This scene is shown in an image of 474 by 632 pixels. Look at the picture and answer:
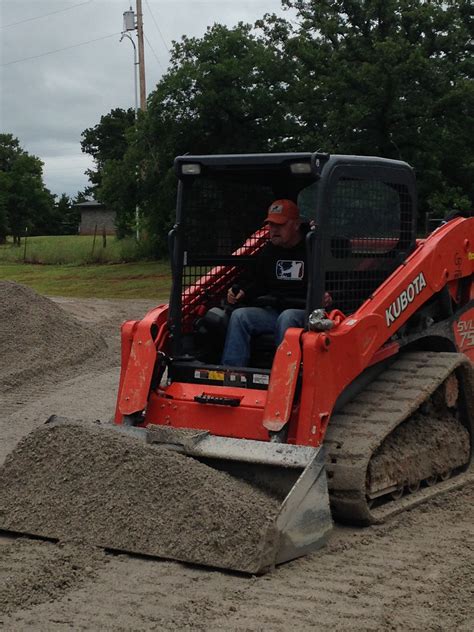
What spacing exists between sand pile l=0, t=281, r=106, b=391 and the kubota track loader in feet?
15.0

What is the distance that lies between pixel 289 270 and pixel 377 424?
137 cm

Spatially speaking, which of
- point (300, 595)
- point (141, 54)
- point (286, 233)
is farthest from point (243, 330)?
point (141, 54)

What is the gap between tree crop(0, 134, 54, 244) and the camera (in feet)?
222

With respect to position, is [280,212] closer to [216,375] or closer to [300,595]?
[216,375]

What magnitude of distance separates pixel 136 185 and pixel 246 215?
19315 mm

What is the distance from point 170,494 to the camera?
16.6ft

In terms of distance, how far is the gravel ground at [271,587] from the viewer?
4.16 m

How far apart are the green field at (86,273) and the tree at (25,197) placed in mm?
31101

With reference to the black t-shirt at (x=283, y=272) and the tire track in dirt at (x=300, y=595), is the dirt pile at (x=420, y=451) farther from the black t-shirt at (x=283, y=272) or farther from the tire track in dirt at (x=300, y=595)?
the black t-shirt at (x=283, y=272)

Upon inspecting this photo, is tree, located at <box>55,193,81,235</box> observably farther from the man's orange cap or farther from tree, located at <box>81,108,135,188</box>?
the man's orange cap

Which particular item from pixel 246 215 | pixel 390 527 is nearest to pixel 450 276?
pixel 246 215

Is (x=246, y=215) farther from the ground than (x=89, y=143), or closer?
closer

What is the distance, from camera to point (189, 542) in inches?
191

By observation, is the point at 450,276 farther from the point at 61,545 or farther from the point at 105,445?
the point at 61,545
